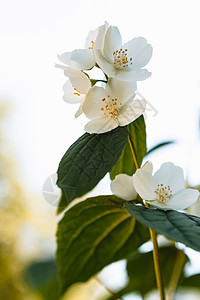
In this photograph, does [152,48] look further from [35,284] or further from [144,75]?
[35,284]

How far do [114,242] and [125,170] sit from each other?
0.13 metres

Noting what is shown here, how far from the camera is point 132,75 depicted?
0.57 m

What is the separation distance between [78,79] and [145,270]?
599 millimetres

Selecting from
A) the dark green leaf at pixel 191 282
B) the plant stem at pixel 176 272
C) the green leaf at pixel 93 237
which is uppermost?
the green leaf at pixel 93 237

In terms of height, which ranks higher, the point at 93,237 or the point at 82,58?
the point at 82,58

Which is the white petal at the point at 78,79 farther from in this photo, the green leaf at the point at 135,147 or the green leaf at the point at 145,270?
the green leaf at the point at 145,270

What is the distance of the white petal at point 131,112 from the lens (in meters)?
0.55

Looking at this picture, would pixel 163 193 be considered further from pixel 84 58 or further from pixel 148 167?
pixel 84 58

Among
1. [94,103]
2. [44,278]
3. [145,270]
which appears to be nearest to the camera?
[94,103]

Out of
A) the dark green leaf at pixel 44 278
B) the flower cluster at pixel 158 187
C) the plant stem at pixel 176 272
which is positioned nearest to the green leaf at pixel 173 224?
the flower cluster at pixel 158 187

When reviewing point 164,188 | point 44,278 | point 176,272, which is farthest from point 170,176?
point 44,278

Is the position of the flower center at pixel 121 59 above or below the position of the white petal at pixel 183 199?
above

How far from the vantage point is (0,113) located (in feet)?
22.4

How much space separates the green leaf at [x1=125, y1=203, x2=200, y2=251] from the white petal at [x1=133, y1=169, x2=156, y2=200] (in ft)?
0.16
